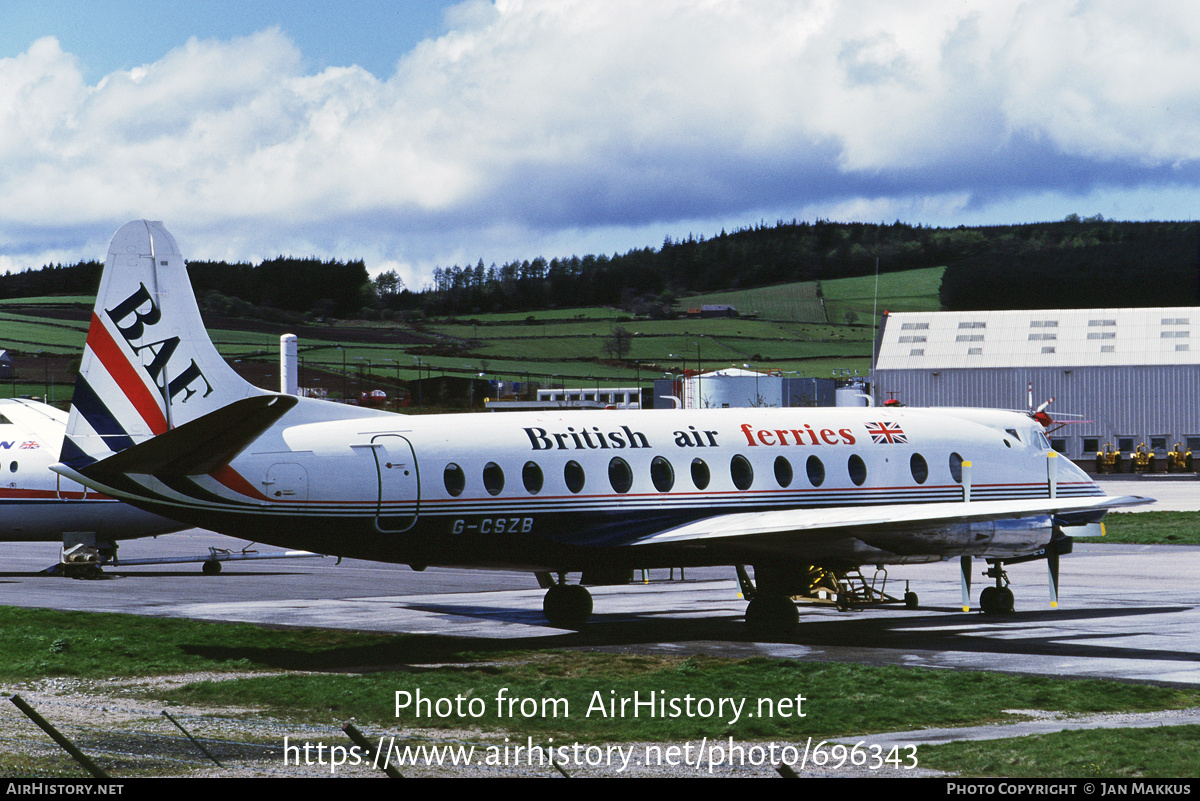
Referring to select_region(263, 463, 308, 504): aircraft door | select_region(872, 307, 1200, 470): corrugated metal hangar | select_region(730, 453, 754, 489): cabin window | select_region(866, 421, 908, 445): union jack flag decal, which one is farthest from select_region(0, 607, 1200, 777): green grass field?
select_region(872, 307, 1200, 470): corrugated metal hangar

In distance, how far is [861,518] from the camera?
22.3m

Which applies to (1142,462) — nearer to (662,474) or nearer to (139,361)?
(662,474)

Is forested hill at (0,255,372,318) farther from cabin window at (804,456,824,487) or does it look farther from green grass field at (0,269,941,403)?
cabin window at (804,456,824,487)

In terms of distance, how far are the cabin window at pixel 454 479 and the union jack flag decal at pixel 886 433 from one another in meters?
9.07

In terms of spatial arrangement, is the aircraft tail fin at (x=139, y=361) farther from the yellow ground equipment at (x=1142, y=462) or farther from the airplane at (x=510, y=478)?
the yellow ground equipment at (x=1142, y=462)

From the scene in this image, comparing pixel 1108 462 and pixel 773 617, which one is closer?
pixel 773 617

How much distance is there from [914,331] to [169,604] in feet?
246

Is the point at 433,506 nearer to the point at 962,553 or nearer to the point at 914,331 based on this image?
the point at 962,553

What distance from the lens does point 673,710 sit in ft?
53.9

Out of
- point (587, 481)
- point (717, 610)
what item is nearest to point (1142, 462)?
point (717, 610)

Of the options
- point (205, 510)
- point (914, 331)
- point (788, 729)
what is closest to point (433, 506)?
point (205, 510)

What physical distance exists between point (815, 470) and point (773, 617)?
11.2 feet

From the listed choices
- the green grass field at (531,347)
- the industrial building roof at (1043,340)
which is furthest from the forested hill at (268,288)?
the industrial building roof at (1043,340)

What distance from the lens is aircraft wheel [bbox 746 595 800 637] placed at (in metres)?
23.6
